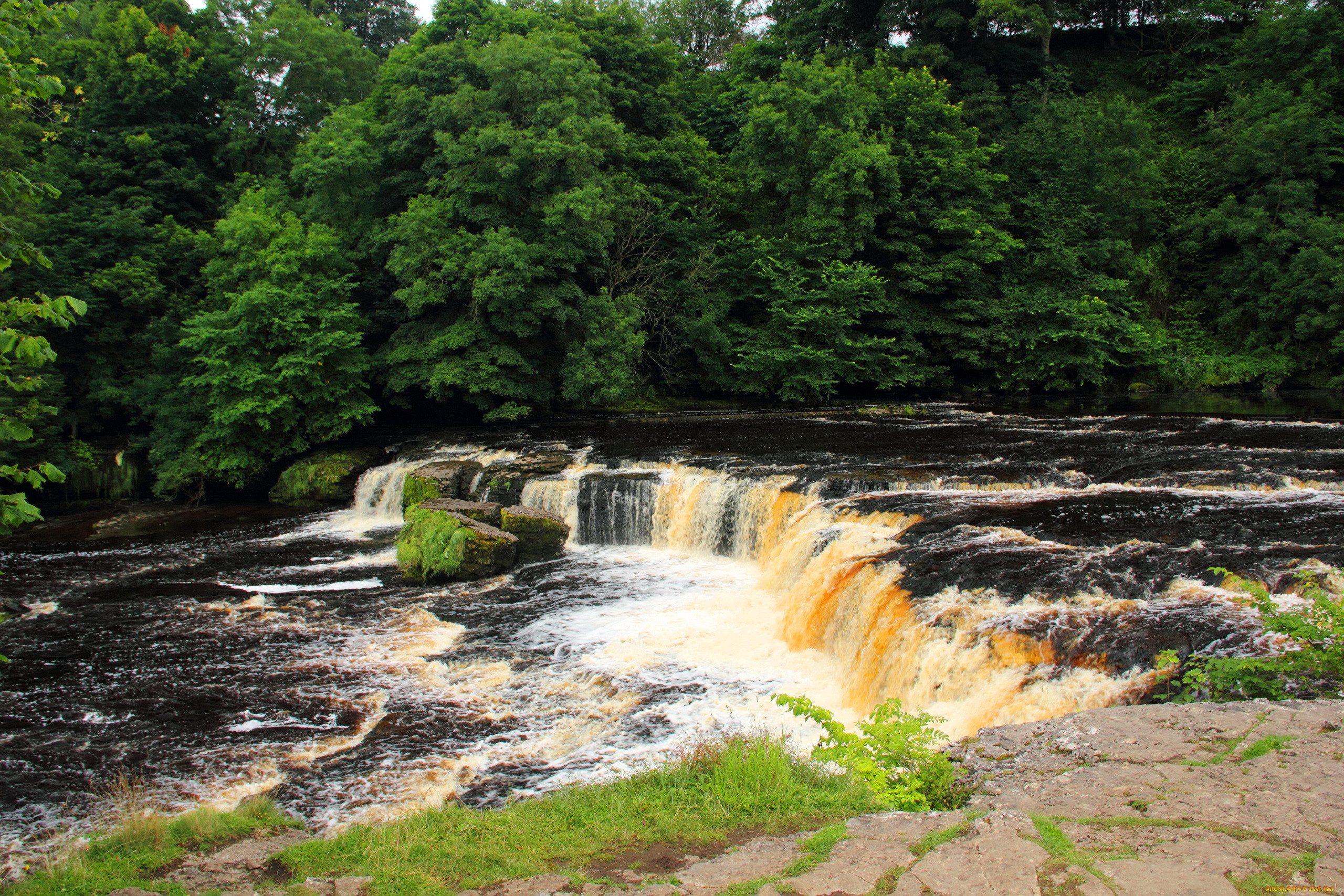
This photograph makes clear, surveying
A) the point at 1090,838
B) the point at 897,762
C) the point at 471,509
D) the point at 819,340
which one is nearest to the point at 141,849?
the point at 897,762

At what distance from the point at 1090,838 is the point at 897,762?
1.19 meters

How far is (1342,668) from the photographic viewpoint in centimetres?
542

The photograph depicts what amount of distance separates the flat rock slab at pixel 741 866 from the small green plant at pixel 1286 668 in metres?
3.49

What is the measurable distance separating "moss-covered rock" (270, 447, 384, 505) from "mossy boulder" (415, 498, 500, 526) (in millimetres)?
4782

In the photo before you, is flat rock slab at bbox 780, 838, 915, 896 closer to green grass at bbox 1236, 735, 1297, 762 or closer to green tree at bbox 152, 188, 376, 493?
green grass at bbox 1236, 735, 1297, 762

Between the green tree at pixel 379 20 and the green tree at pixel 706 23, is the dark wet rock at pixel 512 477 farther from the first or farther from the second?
the green tree at pixel 706 23

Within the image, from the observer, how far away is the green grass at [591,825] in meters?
4.30

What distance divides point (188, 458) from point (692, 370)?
550 inches

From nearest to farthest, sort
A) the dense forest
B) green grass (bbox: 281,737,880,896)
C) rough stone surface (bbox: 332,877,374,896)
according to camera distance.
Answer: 1. rough stone surface (bbox: 332,877,374,896)
2. green grass (bbox: 281,737,880,896)
3. the dense forest

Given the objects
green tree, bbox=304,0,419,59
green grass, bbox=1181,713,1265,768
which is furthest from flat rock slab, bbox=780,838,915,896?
green tree, bbox=304,0,419,59

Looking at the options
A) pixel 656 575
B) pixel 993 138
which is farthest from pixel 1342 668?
pixel 993 138

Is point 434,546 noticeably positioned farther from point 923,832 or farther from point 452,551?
point 923,832

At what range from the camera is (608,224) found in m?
20.6

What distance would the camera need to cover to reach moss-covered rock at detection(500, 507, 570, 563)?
1368 centimetres
